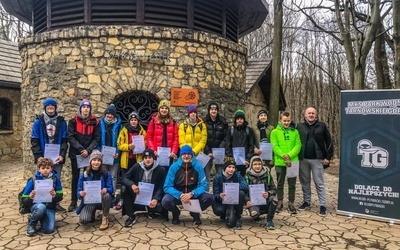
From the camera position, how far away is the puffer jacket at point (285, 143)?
5.91 metres

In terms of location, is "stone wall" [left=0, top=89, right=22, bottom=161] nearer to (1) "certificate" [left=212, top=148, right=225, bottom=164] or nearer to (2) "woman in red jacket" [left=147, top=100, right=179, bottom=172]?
(2) "woman in red jacket" [left=147, top=100, right=179, bottom=172]

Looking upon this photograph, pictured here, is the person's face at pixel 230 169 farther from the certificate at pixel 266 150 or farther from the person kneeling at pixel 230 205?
the certificate at pixel 266 150

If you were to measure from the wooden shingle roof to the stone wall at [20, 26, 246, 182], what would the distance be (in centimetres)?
557

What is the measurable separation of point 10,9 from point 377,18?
35.1 feet

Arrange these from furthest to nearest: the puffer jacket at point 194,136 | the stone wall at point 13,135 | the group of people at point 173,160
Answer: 1. the stone wall at point 13,135
2. the puffer jacket at point 194,136
3. the group of people at point 173,160

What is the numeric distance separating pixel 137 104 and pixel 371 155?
17.0 ft

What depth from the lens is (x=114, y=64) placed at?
24.8ft

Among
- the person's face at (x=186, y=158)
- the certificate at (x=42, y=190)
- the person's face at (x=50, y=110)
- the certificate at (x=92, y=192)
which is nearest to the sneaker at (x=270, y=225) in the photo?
the person's face at (x=186, y=158)

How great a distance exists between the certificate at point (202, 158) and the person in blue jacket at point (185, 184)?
0.58 m

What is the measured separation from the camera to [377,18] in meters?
9.27

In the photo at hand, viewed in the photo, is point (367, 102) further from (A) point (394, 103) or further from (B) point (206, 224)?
(B) point (206, 224)

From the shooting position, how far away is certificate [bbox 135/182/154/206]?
5.17m

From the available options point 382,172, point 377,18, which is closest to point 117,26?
point 382,172

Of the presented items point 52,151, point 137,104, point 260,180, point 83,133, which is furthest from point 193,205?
point 137,104
